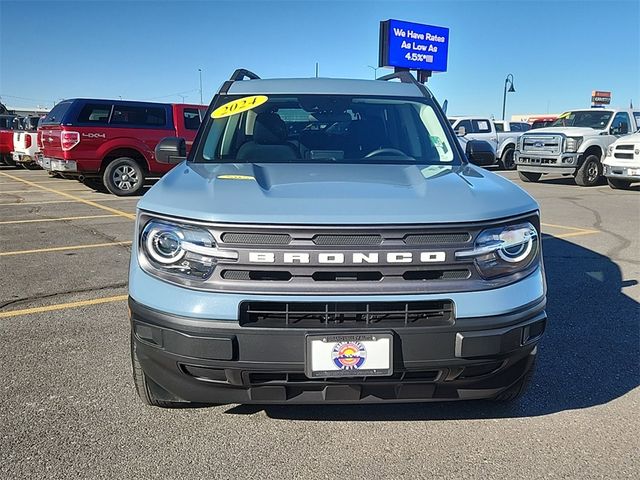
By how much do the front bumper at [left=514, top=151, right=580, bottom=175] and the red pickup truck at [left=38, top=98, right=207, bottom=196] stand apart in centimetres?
928

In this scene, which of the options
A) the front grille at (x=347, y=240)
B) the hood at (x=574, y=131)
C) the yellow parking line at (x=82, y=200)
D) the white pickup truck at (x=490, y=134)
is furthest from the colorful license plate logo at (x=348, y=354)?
the white pickup truck at (x=490, y=134)

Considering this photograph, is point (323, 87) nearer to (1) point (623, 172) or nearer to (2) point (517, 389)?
(2) point (517, 389)

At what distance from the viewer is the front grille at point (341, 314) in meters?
2.18

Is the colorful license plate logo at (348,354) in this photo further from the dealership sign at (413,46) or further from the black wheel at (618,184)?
the dealership sign at (413,46)

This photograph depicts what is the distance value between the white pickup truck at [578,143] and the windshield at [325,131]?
12419 mm

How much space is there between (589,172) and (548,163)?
3.92 ft

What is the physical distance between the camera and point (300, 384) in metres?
2.27

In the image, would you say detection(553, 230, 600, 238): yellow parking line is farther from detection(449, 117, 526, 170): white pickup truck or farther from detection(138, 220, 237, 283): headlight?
detection(449, 117, 526, 170): white pickup truck

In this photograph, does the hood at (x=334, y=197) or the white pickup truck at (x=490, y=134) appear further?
the white pickup truck at (x=490, y=134)

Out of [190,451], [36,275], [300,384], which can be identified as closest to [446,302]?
[300,384]

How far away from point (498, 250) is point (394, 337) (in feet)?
1.97

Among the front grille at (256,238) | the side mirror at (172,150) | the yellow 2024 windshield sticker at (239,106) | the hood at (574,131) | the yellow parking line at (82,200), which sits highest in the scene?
the hood at (574,131)

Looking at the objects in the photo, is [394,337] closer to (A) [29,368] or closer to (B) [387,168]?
(B) [387,168]

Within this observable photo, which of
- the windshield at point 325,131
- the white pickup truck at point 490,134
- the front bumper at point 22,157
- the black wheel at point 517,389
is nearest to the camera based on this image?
the black wheel at point 517,389
